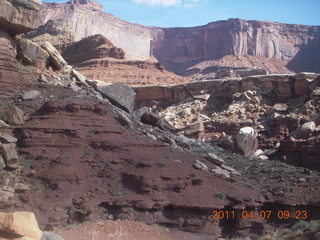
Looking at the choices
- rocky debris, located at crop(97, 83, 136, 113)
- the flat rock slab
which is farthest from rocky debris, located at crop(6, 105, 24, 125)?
rocky debris, located at crop(97, 83, 136, 113)

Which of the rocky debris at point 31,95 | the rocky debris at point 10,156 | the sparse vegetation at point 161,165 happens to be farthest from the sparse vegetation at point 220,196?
the rocky debris at point 31,95

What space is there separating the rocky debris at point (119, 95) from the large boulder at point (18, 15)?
14.5 ft

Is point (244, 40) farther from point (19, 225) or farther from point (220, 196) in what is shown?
point (19, 225)

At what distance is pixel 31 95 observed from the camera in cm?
1489

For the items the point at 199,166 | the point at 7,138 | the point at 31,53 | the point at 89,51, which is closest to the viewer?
the point at 7,138

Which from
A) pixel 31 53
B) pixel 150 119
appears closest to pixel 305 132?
pixel 150 119

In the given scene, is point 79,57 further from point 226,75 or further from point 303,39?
point 303,39

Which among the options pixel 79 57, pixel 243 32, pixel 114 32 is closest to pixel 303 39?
pixel 243 32

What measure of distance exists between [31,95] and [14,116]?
1.60 meters

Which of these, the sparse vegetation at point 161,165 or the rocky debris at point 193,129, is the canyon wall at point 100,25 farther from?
the sparse vegetation at point 161,165

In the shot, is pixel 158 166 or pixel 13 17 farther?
pixel 13 17

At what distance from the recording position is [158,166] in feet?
41.3

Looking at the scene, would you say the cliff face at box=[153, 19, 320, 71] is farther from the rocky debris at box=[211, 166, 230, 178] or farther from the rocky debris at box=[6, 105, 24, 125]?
the rocky debris at box=[6, 105, 24, 125]

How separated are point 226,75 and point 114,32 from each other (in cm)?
5618
